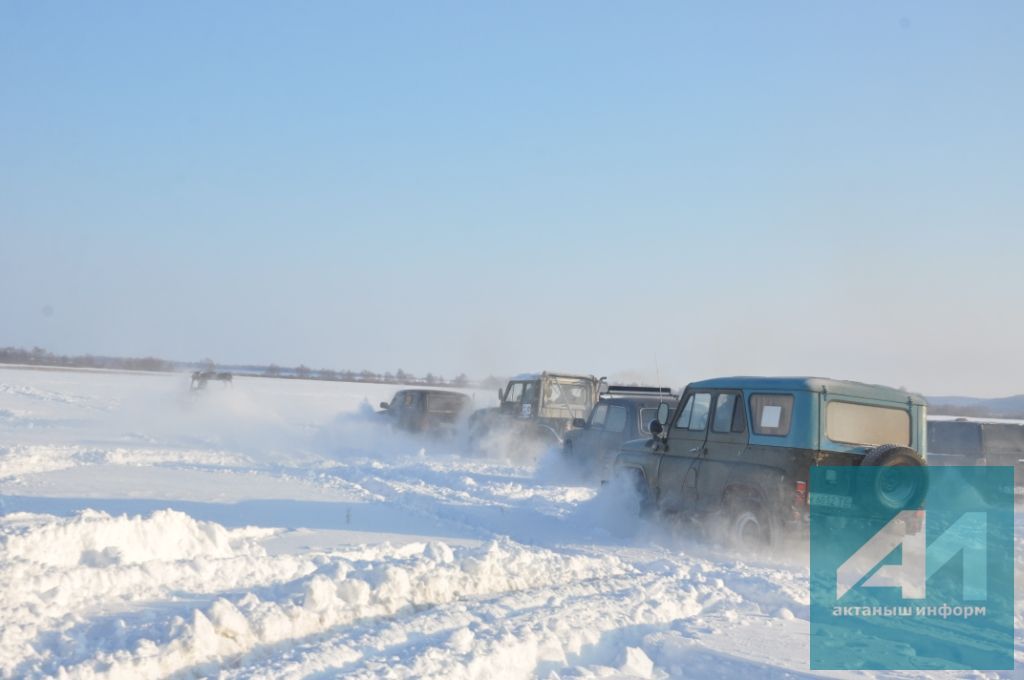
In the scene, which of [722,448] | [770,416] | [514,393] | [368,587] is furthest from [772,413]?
[514,393]

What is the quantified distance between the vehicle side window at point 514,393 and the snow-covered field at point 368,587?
5619 mm

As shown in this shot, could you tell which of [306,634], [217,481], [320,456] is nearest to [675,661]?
[306,634]

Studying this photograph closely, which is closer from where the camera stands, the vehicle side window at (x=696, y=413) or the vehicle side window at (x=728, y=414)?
the vehicle side window at (x=728, y=414)

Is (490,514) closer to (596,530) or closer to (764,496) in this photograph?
(596,530)

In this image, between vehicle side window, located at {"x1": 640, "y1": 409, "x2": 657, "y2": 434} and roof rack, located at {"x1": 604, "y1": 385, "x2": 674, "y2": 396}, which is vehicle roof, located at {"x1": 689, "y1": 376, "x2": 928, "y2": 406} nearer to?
vehicle side window, located at {"x1": 640, "y1": 409, "x2": 657, "y2": 434}

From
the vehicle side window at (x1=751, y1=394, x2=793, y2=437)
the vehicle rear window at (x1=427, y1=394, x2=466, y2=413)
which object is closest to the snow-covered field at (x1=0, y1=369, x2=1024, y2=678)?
the vehicle side window at (x1=751, y1=394, x2=793, y2=437)

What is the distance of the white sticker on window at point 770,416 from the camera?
9172 mm

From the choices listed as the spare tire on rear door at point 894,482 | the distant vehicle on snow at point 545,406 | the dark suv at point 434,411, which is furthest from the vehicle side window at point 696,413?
the dark suv at point 434,411

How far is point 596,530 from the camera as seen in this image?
1098 cm

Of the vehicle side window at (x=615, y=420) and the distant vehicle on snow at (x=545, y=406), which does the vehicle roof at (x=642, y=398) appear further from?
the distant vehicle on snow at (x=545, y=406)

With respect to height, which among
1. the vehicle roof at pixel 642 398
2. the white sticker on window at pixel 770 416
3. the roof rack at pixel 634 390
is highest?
the roof rack at pixel 634 390

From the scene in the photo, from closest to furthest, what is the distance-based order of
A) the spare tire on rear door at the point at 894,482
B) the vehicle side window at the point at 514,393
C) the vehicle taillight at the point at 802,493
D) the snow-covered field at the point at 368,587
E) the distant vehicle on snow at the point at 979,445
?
1. the snow-covered field at the point at 368,587
2. the spare tire on rear door at the point at 894,482
3. the vehicle taillight at the point at 802,493
4. the distant vehicle on snow at the point at 979,445
5. the vehicle side window at the point at 514,393

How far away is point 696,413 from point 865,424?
6.32 feet
